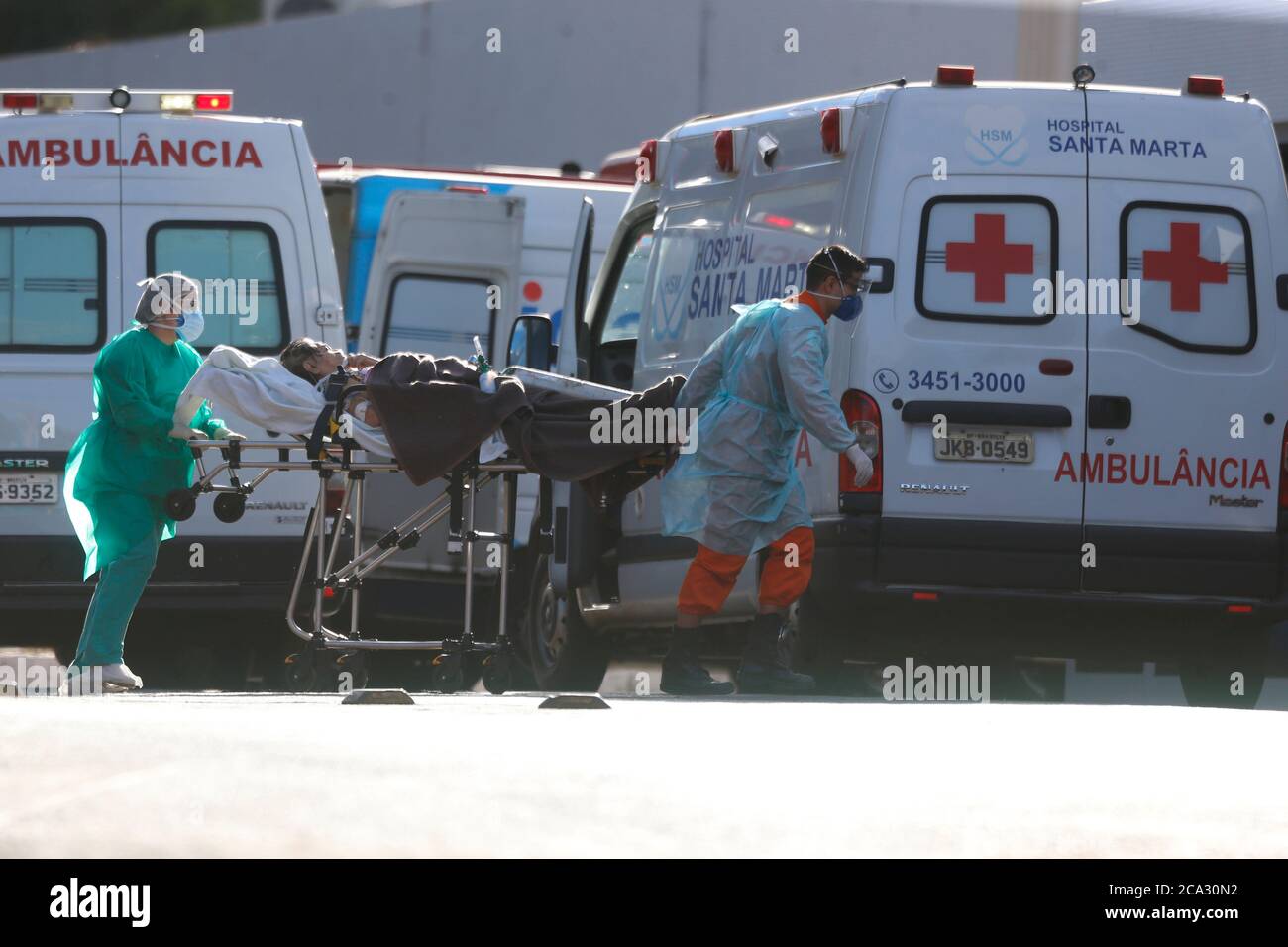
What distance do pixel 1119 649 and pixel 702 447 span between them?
5.79ft

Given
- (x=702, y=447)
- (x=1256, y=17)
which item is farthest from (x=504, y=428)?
(x=1256, y=17)

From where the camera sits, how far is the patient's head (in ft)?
34.9

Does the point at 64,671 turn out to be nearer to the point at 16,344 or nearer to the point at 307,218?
the point at 16,344

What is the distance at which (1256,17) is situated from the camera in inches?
699

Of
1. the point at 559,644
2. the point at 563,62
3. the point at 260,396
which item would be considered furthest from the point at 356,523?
the point at 563,62

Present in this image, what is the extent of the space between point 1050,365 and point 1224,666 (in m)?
1.45

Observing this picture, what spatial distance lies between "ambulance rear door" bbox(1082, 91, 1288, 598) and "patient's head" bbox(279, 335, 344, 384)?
2996 millimetres

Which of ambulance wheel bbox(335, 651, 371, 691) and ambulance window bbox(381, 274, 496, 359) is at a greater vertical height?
ambulance window bbox(381, 274, 496, 359)

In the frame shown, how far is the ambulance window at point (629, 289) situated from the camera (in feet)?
38.2

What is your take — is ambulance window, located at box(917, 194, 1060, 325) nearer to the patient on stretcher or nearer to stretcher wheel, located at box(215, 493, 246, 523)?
the patient on stretcher

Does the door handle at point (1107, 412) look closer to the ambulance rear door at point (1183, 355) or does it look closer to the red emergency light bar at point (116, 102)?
the ambulance rear door at point (1183, 355)
